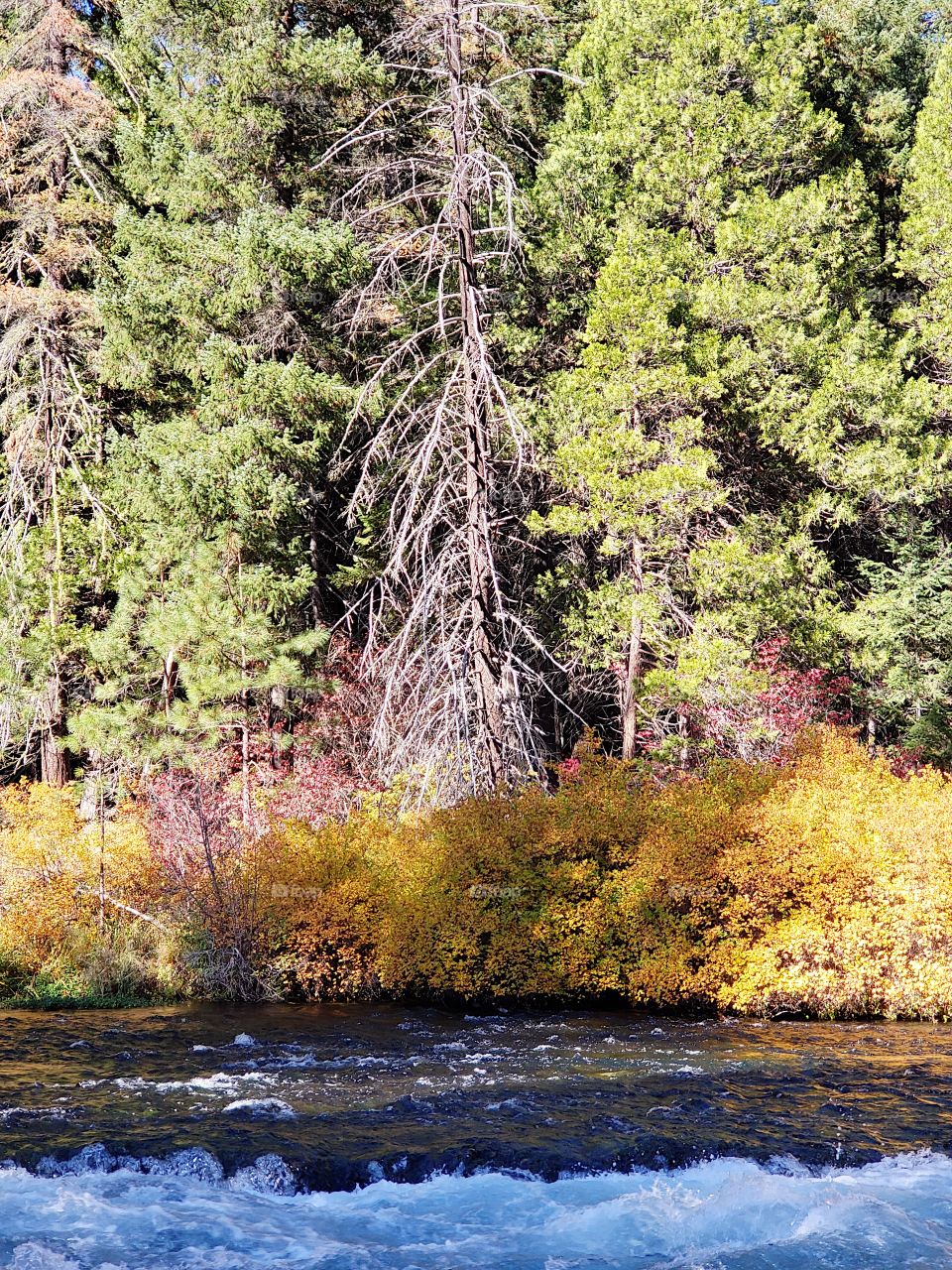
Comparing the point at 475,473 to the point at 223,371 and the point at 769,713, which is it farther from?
the point at 223,371

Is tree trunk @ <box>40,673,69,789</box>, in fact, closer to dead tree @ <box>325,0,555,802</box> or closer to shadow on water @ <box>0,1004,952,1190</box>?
dead tree @ <box>325,0,555,802</box>

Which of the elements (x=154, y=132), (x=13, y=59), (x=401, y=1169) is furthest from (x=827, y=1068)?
(x=13, y=59)

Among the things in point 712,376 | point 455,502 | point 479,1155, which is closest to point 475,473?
point 455,502

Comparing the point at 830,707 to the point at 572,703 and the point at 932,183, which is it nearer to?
the point at 572,703

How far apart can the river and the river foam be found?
13mm

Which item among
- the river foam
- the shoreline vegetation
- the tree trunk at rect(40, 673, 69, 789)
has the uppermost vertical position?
the tree trunk at rect(40, 673, 69, 789)

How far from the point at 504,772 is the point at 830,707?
6.48m

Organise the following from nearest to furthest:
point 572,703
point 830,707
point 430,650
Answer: point 430,650, point 830,707, point 572,703

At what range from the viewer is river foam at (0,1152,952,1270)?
19.6 ft

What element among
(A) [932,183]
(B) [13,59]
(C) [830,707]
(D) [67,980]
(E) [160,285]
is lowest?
(D) [67,980]

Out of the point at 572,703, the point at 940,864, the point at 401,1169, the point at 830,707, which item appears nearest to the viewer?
the point at 401,1169

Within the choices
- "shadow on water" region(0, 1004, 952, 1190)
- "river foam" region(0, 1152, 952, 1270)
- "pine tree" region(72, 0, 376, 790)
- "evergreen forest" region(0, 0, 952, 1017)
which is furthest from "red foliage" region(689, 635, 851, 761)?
"river foam" region(0, 1152, 952, 1270)

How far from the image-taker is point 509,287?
57.2ft

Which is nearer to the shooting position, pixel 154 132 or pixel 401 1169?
pixel 401 1169
